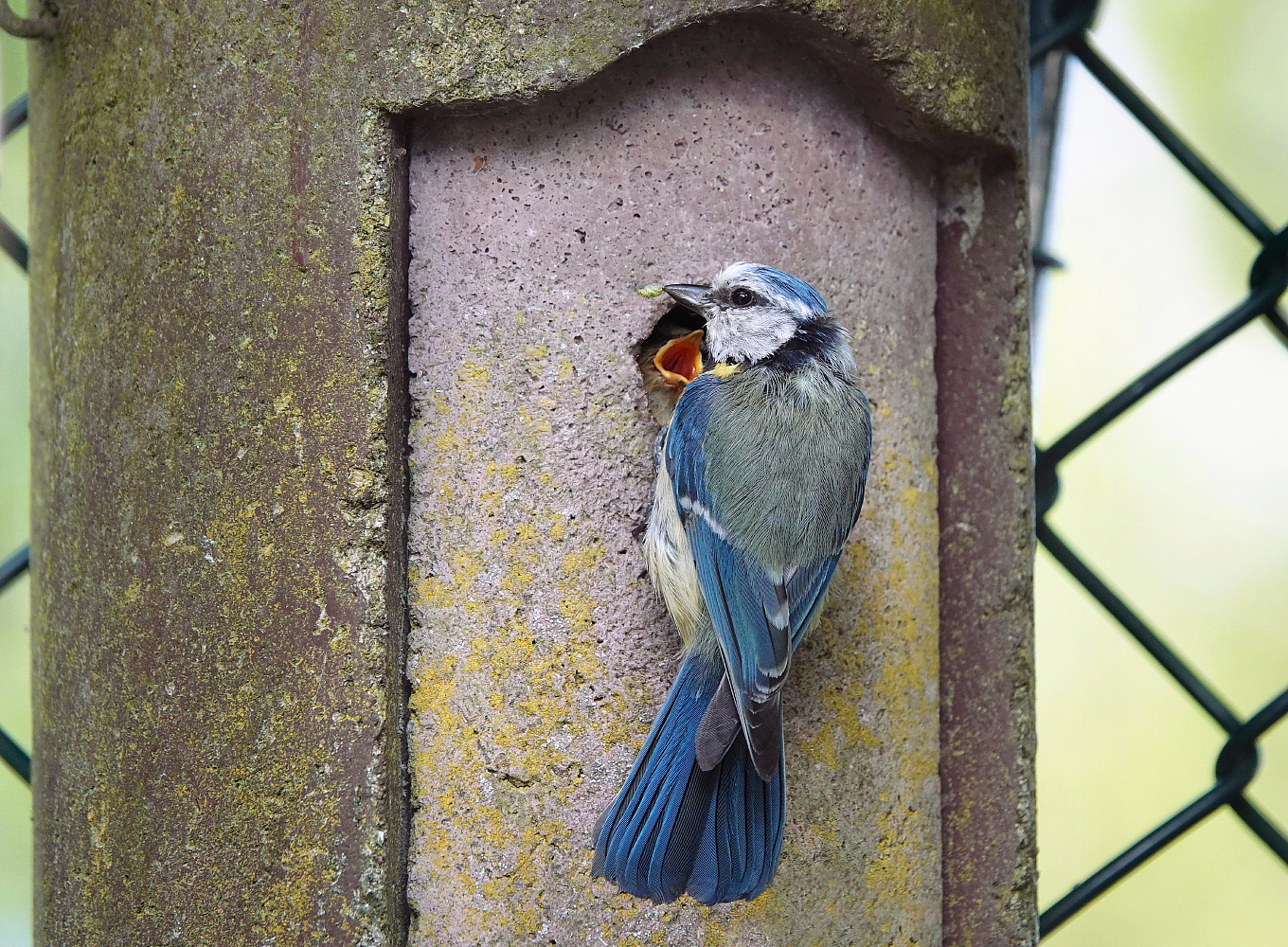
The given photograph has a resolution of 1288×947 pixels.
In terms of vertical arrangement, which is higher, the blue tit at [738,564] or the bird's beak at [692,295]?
Answer: the bird's beak at [692,295]

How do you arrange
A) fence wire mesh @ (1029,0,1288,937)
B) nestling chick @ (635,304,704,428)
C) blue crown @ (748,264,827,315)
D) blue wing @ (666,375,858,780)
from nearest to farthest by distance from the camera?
blue wing @ (666,375,858,780) → blue crown @ (748,264,827,315) → nestling chick @ (635,304,704,428) → fence wire mesh @ (1029,0,1288,937)

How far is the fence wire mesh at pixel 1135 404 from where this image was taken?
5.84 ft

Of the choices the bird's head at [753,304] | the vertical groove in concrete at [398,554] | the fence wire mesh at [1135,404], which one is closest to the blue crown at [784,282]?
the bird's head at [753,304]

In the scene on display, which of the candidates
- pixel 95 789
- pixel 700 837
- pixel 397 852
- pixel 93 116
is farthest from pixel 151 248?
pixel 700 837

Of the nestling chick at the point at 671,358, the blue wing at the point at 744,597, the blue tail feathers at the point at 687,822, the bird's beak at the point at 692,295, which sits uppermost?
the bird's beak at the point at 692,295

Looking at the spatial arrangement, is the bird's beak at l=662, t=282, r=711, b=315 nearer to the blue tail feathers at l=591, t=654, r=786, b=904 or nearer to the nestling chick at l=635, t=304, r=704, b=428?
the nestling chick at l=635, t=304, r=704, b=428

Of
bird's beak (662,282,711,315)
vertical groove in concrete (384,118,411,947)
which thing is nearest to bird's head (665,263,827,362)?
bird's beak (662,282,711,315)

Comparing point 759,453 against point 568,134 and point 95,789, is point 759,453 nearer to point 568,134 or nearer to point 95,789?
point 568,134

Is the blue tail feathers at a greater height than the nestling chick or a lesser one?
lesser

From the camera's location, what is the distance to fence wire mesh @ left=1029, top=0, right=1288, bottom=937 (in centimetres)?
178

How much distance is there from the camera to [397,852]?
4.25ft

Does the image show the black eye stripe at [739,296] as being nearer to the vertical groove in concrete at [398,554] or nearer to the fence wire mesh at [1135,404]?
the vertical groove in concrete at [398,554]

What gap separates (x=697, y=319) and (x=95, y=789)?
950mm

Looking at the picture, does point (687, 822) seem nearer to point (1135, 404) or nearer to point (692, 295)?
point (692, 295)
